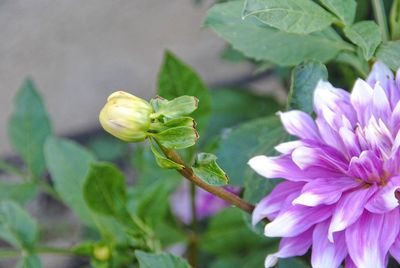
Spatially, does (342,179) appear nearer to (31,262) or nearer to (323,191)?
(323,191)

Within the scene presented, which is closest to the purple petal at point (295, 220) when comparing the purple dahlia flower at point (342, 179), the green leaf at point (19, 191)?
the purple dahlia flower at point (342, 179)

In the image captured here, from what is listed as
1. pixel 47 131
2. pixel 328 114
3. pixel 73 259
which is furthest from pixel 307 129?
pixel 73 259

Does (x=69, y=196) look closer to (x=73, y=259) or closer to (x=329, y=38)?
(x=329, y=38)

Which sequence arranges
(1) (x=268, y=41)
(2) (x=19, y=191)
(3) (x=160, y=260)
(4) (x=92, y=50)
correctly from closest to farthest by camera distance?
(3) (x=160, y=260), (1) (x=268, y=41), (2) (x=19, y=191), (4) (x=92, y=50)

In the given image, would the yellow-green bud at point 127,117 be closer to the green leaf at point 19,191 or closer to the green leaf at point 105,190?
the green leaf at point 105,190

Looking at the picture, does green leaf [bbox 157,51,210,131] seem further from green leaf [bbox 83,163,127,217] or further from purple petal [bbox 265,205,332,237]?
purple petal [bbox 265,205,332,237]

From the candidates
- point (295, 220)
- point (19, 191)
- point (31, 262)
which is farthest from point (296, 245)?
point (19, 191)
